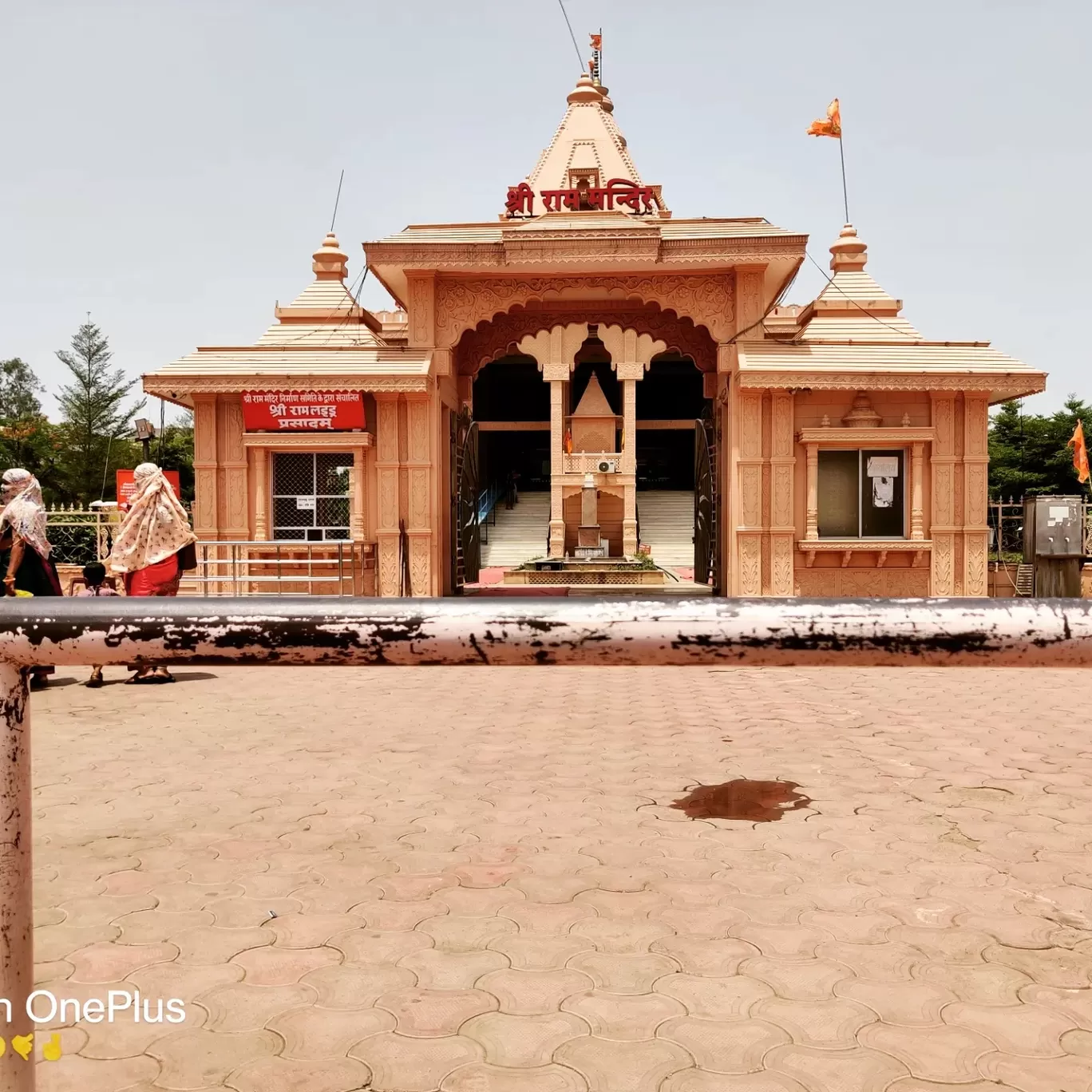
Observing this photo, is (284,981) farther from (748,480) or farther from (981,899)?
(748,480)

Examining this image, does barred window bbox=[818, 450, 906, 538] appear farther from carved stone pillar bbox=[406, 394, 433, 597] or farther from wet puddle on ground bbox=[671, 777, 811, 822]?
wet puddle on ground bbox=[671, 777, 811, 822]

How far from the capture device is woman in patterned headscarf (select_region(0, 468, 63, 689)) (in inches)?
264

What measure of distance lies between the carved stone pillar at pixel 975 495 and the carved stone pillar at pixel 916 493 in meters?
0.69

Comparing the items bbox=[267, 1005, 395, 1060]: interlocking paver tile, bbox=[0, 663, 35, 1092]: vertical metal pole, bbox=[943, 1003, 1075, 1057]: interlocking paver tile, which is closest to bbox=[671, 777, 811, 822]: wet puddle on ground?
bbox=[943, 1003, 1075, 1057]: interlocking paver tile

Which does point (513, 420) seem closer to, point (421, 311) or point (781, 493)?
point (421, 311)

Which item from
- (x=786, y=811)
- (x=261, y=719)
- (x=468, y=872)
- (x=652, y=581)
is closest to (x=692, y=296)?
(x=652, y=581)

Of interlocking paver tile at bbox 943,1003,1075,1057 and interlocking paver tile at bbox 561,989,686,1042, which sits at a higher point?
interlocking paver tile at bbox 561,989,686,1042

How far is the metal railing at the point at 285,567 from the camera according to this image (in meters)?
12.6

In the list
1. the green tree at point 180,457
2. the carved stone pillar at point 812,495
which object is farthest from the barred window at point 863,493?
the green tree at point 180,457

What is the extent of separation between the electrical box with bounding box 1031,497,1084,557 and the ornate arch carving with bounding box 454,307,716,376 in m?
5.76

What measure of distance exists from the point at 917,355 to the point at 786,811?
11.5 m

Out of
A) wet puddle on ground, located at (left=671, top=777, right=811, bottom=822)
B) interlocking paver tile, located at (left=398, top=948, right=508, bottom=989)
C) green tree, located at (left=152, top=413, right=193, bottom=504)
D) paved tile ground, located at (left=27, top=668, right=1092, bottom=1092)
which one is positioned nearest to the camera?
paved tile ground, located at (left=27, top=668, right=1092, bottom=1092)

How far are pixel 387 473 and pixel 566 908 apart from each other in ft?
35.8

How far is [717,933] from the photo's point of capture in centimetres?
241
